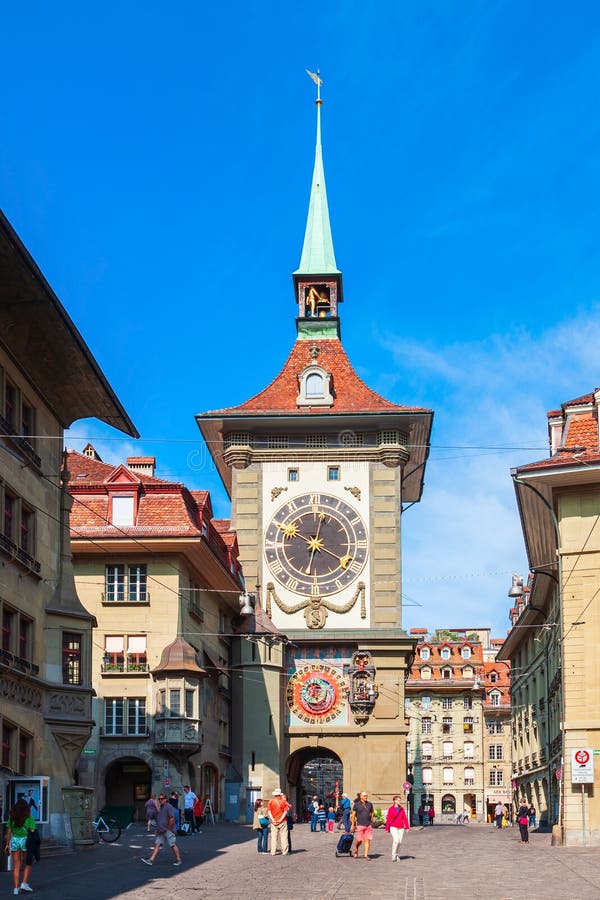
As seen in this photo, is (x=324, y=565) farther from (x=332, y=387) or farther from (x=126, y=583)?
(x=126, y=583)

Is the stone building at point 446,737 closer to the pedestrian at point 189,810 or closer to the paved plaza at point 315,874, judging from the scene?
the pedestrian at point 189,810

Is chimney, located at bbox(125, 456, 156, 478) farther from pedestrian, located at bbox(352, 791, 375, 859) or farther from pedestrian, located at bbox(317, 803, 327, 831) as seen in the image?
pedestrian, located at bbox(352, 791, 375, 859)

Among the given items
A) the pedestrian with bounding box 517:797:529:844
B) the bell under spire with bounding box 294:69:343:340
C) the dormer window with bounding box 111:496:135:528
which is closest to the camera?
the pedestrian with bounding box 517:797:529:844

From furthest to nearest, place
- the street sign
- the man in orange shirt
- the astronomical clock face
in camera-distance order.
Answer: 1. the astronomical clock face
2. the street sign
3. the man in orange shirt

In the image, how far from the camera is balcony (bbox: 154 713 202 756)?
165 feet

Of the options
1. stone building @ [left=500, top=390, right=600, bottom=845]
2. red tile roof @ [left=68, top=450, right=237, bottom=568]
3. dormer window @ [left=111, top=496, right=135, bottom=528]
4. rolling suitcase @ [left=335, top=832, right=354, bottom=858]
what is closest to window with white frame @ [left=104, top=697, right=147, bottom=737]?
red tile roof @ [left=68, top=450, right=237, bottom=568]

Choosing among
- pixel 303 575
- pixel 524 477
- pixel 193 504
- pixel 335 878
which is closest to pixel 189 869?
pixel 335 878

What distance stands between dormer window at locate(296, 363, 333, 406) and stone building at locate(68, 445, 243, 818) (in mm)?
20469

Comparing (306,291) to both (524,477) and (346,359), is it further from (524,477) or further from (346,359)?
(524,477)

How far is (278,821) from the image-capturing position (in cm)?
3594

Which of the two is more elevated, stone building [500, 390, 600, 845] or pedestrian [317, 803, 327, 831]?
stone building [500, 390, 600, 845]

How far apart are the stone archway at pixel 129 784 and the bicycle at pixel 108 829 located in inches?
444

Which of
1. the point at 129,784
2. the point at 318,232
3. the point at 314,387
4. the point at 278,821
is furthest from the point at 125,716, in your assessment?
the point at 318,232

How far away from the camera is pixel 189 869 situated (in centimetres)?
2941
